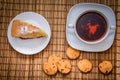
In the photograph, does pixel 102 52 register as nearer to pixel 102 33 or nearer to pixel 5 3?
pixel 102 33

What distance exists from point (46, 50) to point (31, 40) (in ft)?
0.30

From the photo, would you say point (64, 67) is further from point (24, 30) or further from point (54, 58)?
point (24, 30)

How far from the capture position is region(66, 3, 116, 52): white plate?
130cm

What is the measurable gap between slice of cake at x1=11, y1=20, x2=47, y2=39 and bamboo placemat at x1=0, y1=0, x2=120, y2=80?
0.23ft

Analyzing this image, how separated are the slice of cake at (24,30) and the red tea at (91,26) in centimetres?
18

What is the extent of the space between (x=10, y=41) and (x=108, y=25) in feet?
1.62

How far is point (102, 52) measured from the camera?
1.33 metres

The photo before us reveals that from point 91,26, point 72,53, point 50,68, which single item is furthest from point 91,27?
point 50,68

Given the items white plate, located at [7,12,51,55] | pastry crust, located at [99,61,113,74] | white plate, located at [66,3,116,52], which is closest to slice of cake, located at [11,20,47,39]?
white plate, located at [7,12,51,55]

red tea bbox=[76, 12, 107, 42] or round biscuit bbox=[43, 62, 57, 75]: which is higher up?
red tea bbox=[76, 12, 107, 42]

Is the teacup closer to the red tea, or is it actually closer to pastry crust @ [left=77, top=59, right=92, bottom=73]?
the red tea

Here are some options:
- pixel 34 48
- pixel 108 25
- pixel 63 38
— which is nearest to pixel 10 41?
pixel 34 48

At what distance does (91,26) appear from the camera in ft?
4.24

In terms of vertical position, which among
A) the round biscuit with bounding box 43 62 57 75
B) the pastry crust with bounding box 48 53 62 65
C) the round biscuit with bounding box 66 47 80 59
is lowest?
the round biscuit with bounding box 43 62 57 75
